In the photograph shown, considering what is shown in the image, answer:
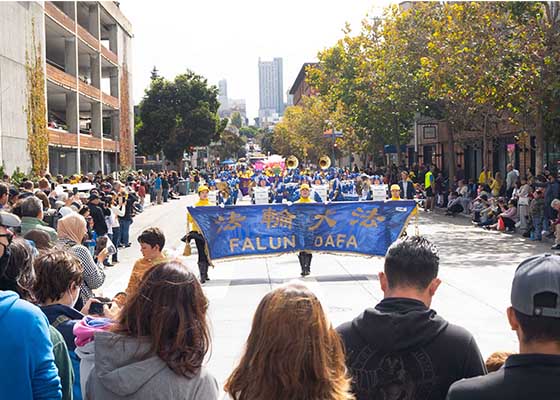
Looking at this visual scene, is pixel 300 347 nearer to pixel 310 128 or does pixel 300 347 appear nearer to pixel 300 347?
pixel 300 347

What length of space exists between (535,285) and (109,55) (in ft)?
182

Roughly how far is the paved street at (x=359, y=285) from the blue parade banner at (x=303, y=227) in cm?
59

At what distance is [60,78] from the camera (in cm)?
4203

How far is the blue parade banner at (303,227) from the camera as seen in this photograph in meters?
15.2

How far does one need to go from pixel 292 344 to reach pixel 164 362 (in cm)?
63

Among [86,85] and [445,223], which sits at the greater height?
[86,85]

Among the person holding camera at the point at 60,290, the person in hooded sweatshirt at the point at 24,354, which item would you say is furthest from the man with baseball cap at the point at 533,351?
the person holding camera at the point at 60,290

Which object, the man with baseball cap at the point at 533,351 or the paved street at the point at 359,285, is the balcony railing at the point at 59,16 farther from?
the man with baseball cap at the point at 533,351

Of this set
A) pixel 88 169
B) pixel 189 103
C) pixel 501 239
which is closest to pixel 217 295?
pixel 501 239

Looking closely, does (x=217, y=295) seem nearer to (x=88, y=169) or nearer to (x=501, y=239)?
(x=501, y=239)

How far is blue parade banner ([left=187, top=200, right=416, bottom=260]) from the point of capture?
15.2 metres

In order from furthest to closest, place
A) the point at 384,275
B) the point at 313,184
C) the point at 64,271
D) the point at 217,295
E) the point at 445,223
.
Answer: the point at 445,223 → the point at 313,184 → the point at 217,295 → the point at 64,271 → the point at 384,275

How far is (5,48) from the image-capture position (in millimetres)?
32062

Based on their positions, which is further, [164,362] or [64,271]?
[64,271]
